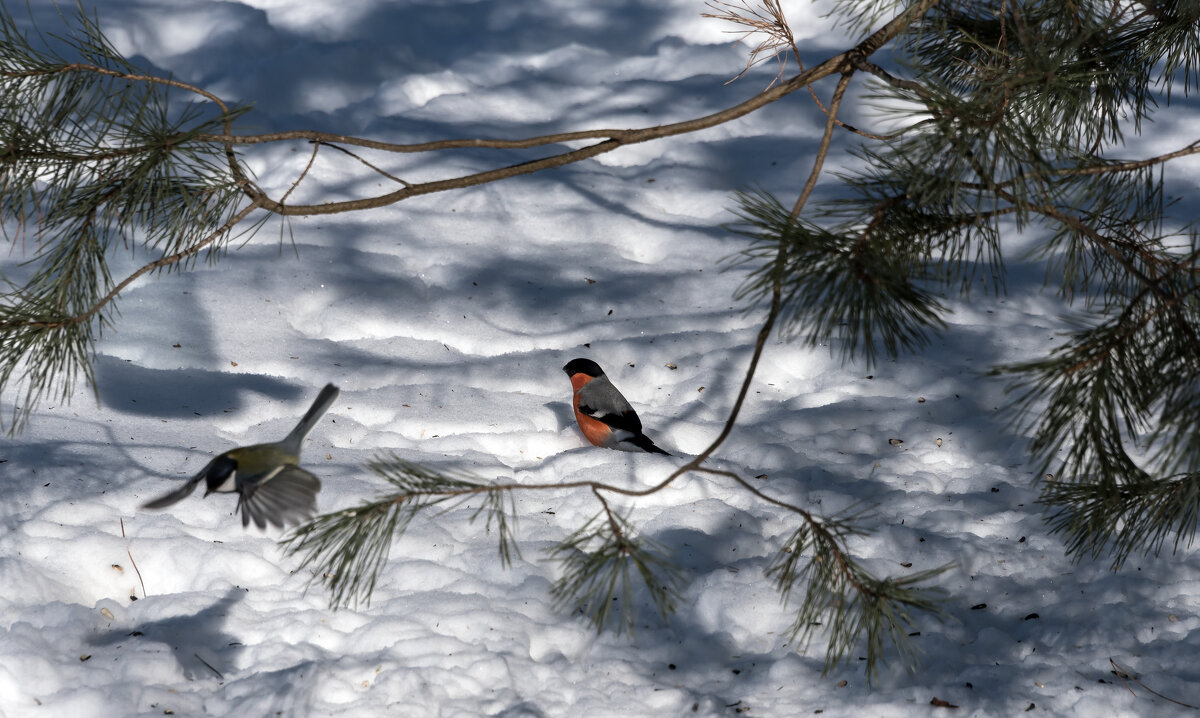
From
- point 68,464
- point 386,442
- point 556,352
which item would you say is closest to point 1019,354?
point 556,352

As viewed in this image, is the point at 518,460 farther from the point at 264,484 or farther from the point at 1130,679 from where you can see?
the point at 1130,679

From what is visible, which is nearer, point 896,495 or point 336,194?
point 896,495

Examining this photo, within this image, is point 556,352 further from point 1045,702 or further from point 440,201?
point 1045,702

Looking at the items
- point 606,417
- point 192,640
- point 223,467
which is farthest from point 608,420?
point 223,467

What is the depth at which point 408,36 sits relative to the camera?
6586 millimetres

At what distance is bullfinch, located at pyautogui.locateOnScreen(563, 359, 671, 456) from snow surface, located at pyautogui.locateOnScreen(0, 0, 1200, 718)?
0.24 ft

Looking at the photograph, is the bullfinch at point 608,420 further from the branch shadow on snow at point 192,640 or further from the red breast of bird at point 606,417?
the branch shadow on snow at point 192,640

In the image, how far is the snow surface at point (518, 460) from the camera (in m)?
2.12

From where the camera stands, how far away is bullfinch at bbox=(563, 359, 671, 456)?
3125mm

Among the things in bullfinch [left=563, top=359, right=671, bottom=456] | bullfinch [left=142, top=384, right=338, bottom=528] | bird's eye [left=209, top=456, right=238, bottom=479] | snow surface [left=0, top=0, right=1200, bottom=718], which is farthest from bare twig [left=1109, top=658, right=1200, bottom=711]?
bird's eye [left=209, top=456, right=238, bottom=479]

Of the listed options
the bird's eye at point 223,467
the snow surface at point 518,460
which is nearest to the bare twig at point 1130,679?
the snow surface at point 518,460

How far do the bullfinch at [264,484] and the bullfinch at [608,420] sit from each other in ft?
4.73

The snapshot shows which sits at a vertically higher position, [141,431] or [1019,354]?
[1019,354]

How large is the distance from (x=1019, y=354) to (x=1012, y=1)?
220 centimetres
